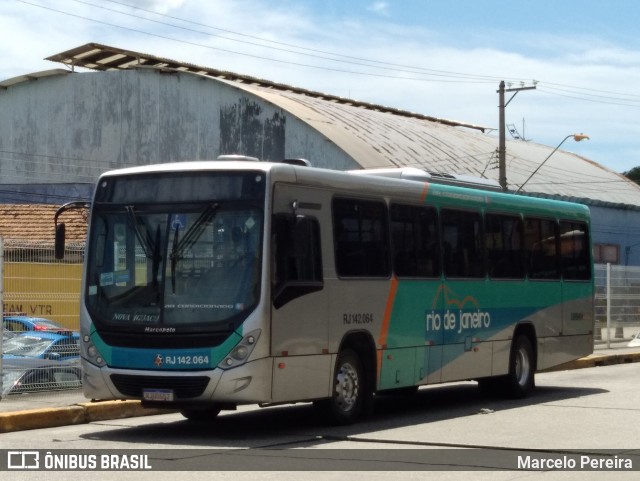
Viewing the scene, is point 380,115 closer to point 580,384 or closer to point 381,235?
point 580,384

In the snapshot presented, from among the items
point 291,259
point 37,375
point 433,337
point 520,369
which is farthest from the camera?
point 520,369

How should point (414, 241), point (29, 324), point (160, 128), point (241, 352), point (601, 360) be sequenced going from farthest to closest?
1. point (160, 128)
2. point (601, 360)
3. point (29, 324)
4. point (414, 241)
5. point (241, 352)

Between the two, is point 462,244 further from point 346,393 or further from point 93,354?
point 93,354

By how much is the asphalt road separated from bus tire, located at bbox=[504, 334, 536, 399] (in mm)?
301

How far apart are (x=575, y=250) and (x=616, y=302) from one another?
12301 mm

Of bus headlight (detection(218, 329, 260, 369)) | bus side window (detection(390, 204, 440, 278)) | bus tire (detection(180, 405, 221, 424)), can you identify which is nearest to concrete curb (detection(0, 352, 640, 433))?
bus tire (detection(180, 405, 221, 424))

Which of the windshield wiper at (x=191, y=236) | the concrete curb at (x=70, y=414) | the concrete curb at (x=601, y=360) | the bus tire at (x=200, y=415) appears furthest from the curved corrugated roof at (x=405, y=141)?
the windshield wiper at (x=191, y=236)

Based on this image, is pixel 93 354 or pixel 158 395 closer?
pixel 158 395

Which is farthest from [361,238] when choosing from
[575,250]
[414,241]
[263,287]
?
[575,250]

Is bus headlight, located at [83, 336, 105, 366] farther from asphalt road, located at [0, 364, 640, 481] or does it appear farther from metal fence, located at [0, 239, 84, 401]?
metal fence, located at [0, 239, 84, 401]

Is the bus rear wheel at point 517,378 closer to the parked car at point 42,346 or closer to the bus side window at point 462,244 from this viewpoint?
the bus side window at point 462,244

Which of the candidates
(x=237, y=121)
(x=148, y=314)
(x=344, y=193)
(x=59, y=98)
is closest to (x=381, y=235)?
(x=344, y=193)

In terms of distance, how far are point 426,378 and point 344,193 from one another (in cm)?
295

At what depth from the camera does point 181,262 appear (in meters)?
12.7
